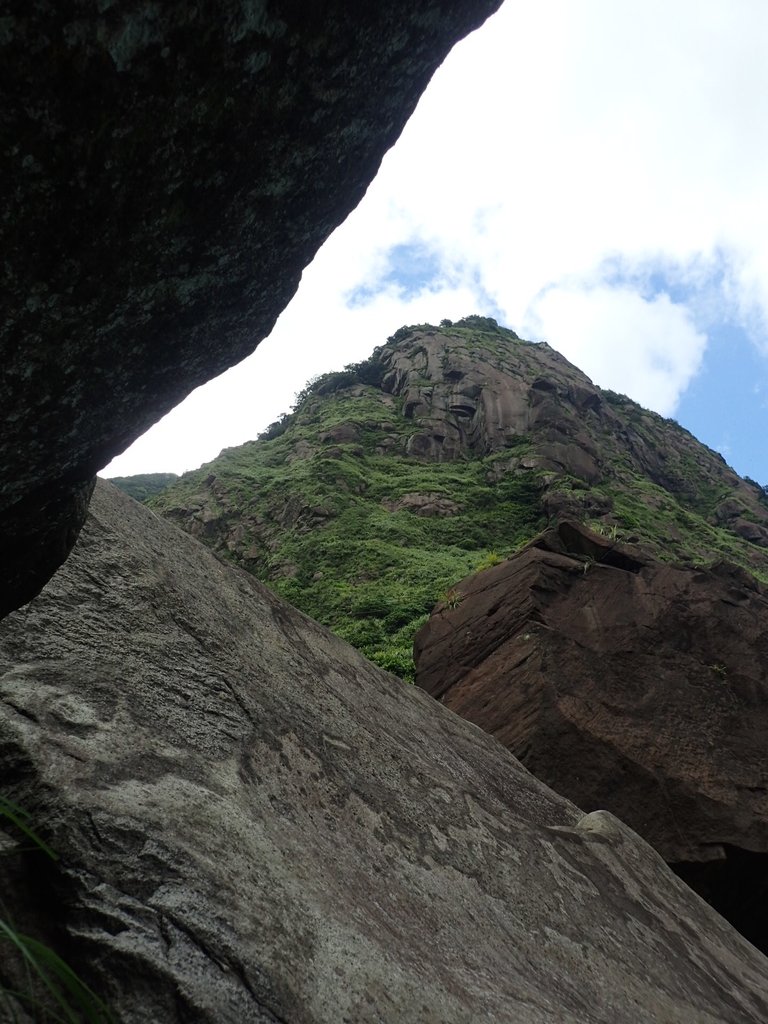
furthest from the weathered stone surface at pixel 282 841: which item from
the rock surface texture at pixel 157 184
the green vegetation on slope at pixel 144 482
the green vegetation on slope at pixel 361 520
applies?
the green vegetation on slope at pixel 144 482

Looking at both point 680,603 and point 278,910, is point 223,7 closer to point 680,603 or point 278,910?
point 278,910

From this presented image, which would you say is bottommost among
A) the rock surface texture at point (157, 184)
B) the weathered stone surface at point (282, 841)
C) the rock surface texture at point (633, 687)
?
the weathered stone surface at point (282, 841)

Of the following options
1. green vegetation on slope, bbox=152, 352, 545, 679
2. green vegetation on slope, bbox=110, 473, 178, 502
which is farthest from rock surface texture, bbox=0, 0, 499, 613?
green vegetation on slope, bbox=110, 473, 178, 502

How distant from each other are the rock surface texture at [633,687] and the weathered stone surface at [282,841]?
7.75 feet

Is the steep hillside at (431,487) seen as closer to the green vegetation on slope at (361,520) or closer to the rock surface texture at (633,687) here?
the green vegetation on slope at (361,520)

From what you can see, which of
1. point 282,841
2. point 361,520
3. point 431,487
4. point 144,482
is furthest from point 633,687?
point 144,482

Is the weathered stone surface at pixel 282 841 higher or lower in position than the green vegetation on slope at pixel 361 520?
lower

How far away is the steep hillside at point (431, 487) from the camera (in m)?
21.8

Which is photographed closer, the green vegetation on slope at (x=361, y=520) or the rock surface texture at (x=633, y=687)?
the rock surface texture at (x=633, y=687)

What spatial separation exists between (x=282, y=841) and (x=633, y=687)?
717cm

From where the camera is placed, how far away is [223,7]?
61.4 inches

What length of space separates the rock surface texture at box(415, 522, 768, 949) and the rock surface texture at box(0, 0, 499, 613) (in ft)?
23.0

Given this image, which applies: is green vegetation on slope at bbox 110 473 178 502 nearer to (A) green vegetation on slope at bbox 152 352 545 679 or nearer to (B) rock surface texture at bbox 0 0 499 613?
(A) green vegetation on slope at bbox 152 352 545 679

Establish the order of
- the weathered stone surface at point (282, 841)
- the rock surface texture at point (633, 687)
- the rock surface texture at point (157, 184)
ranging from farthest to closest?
the rock surface texture at point (633, 687)
the weathered stone surface at point (282, 841)
the rock surface texture at point (157, 184)
